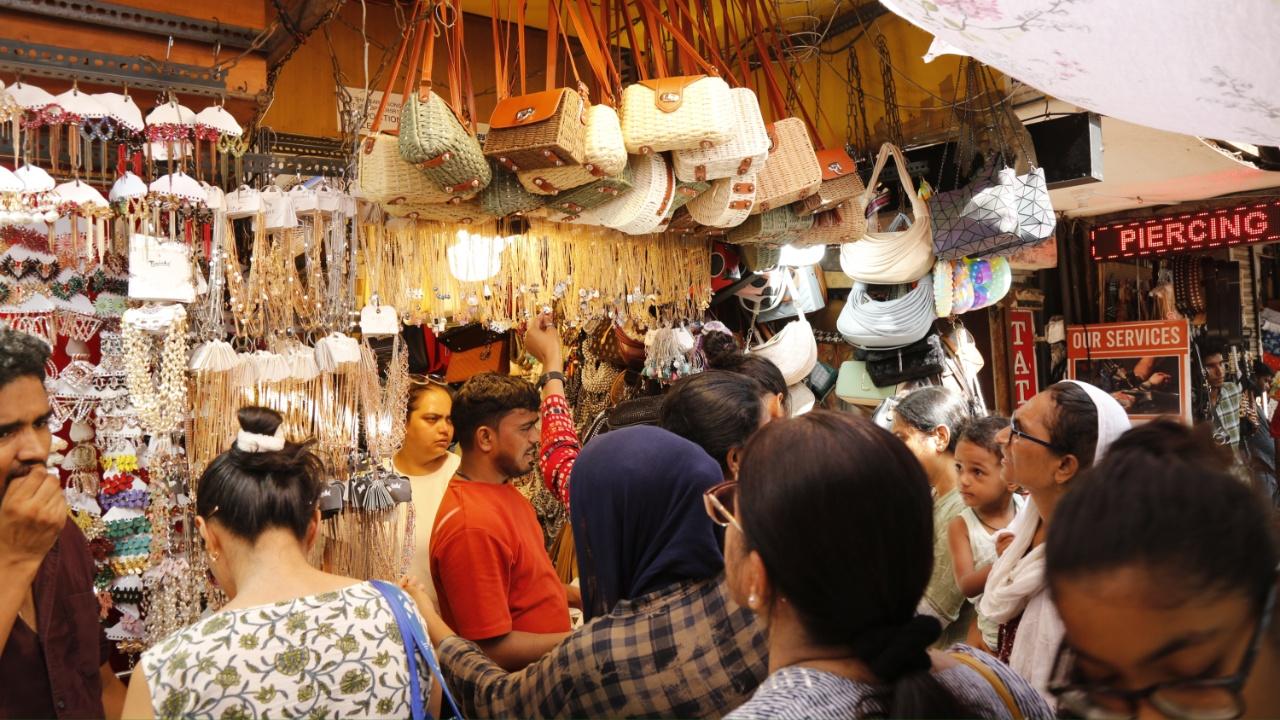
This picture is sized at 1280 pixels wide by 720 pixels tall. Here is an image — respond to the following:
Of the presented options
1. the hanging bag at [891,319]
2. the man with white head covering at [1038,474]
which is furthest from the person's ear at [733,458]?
the hanging bag at [891,319]

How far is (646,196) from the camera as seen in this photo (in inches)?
120

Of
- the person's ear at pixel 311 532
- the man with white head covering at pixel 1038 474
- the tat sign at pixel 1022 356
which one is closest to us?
the person's ear at pixel 311 532

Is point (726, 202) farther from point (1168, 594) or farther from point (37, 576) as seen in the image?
point (1168, 594)

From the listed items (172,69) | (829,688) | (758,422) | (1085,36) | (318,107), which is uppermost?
(318,107)

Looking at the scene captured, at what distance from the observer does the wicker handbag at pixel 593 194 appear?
9.56 ft

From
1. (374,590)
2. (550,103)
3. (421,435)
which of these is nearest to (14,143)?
(550,103)

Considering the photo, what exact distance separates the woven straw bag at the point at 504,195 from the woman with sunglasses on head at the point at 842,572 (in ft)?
6.00

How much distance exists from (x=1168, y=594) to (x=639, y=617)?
3.25ft

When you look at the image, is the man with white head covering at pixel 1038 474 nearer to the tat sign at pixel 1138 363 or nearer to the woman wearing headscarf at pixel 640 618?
the woman wearing headscarf at pixel 640 618

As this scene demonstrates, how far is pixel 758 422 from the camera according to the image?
2.47m

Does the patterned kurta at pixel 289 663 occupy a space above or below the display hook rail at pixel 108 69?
below

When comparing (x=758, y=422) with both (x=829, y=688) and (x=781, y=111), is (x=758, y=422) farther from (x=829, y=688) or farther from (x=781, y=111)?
(x=781, y=111)

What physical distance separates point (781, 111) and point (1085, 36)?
6.80ft

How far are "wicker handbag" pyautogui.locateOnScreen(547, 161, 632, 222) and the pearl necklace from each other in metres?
1.18
